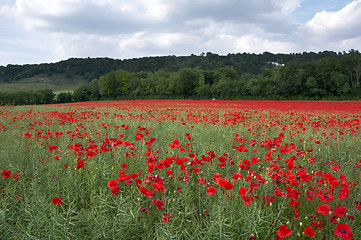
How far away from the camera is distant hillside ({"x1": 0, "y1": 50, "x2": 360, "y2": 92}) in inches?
3726

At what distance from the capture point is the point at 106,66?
146 meters

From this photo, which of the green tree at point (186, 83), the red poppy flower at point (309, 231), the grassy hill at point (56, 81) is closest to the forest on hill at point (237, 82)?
the green tree at point (186, 83)

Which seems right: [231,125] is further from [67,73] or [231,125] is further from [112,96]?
[67,73]

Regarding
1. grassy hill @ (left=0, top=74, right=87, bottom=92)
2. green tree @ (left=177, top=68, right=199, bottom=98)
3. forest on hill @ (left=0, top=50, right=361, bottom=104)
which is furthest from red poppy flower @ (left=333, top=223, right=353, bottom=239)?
grassy hill @ (left=0, top=74, right=87, bottom=92)

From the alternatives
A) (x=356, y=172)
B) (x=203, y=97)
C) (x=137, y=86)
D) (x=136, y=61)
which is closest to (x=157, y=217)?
(x=356, y=172)

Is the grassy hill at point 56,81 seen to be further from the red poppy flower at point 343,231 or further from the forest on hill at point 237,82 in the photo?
the red poppy flower at point 343,231

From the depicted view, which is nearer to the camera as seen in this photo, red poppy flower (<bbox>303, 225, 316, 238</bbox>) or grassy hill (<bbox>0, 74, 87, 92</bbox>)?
red poppy flower (<bbox>303, 225, 316, 238</bbox>)

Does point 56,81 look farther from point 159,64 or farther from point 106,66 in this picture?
point 159,64

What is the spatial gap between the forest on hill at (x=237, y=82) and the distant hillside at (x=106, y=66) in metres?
0.52

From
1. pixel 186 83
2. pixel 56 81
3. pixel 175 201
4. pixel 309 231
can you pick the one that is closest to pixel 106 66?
pixel 56 81

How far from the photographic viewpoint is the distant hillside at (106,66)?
94.7 meters

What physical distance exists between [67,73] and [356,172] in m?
159

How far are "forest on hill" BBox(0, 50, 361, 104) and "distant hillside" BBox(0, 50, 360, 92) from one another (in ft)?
1.72

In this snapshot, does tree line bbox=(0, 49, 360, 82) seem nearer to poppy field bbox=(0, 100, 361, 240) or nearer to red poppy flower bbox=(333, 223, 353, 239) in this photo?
poppy field bbox=(0, 100, 361, 240)
